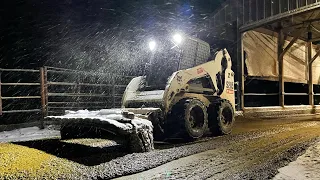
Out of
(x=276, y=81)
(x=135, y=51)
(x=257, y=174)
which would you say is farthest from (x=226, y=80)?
(x=135, y=51)

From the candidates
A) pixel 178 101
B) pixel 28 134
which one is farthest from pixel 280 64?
pixel 28 134

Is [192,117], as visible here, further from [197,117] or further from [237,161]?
[237,161]

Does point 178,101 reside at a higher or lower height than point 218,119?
higher

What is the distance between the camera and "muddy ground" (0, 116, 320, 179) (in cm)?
353

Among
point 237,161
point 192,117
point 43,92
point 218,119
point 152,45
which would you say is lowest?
point 237,161

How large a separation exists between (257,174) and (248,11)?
32.7ft

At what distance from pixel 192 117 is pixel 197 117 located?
166 millimetres

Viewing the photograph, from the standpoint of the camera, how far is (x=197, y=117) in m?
6.62

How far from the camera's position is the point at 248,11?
39.6 ft

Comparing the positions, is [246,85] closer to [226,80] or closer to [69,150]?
[226,80]

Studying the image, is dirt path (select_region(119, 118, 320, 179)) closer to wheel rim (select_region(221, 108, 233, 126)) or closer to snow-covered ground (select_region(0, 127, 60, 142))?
wheel rim (select_region(221, 108, 233, 126))

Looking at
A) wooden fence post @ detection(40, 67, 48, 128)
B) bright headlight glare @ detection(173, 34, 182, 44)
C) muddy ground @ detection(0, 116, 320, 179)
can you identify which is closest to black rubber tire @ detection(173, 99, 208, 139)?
muddy ground @ detection(0, 116, 320, 179)

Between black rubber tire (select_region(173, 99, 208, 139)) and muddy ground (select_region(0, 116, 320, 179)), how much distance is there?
57 cm

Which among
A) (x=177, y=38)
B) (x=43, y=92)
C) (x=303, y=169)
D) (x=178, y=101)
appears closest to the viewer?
(x=303, y=169)
